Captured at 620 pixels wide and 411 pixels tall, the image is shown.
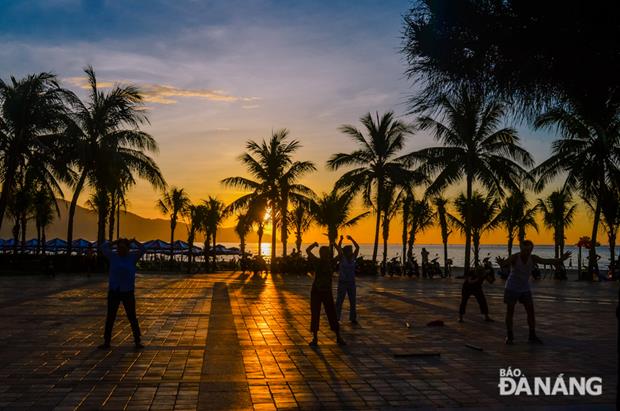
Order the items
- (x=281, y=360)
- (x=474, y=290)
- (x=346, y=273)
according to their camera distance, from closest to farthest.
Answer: (x=281, y=360) < (x=346, y=273) < (x=474, y=290)

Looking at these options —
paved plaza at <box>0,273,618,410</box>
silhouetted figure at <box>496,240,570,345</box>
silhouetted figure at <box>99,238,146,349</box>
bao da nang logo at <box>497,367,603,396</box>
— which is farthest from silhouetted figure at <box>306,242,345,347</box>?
bao da nang logo at <box>497,367,603,396</box>

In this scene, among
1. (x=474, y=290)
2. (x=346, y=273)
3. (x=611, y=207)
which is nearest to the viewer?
(x=346, y=273)

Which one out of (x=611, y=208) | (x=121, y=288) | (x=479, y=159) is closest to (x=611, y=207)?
(x=611, y=208)

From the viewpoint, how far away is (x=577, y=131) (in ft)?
109

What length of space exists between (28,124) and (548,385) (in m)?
27.9

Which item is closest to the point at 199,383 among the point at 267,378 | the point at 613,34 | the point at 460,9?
the point at 267,378

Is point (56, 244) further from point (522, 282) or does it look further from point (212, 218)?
point (522, 282)

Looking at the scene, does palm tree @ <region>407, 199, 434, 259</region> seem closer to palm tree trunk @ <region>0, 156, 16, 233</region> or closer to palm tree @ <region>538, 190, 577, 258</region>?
palm tree @ <region>538, 190, 577, 258</region>

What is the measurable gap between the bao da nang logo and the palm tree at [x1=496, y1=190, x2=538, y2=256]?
1593 inches

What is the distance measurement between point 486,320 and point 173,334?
6.59m

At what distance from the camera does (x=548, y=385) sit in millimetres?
7332

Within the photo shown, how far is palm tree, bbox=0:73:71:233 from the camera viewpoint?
29562 millimetres

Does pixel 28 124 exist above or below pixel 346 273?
above

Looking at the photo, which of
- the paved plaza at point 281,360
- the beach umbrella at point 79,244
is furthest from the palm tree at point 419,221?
the paved plaza at point 281,360
